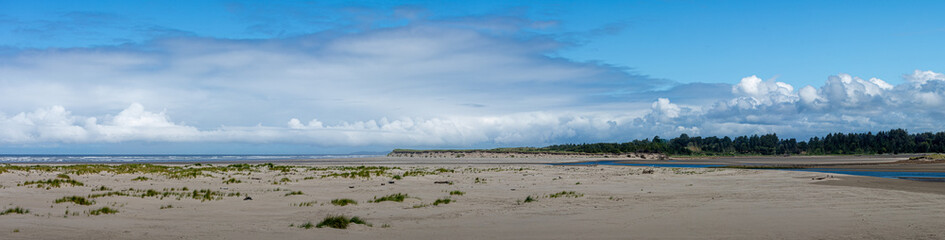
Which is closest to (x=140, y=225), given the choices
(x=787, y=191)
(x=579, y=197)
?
(x=579, y=197)

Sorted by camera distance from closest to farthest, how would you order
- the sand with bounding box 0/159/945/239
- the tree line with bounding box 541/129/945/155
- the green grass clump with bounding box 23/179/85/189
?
the sand with bounding box 0/159/945/239
the green grass clump with bounding box 23/179/85/189
the tree line with bounding box 541/129/945/155

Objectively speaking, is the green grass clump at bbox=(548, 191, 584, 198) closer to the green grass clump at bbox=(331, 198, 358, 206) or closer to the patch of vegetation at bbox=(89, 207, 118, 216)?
the green grass clump at bbox=(331, 198, 358, 206)

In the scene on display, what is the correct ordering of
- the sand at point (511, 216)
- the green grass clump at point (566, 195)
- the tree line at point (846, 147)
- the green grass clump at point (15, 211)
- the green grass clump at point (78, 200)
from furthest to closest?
the tree line at point (846, 147) → the green grass clump at point (566, 195) → the green grass clump at point (78, 200) → the green grass clump at point (15, 211) → the sand at point (511, 216)

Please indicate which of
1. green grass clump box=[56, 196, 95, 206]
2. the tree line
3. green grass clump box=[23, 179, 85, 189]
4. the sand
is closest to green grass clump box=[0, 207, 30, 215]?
the sand

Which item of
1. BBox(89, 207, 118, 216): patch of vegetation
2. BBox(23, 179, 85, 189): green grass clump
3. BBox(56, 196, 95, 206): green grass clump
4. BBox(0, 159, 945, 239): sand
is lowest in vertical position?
BBox(0, 159, 945, 239): sand

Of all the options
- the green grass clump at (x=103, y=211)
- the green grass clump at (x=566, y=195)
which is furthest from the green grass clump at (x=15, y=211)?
Result: the green grass clump at (x=566, y=195)

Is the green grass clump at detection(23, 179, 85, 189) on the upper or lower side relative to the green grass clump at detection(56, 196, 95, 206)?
upper

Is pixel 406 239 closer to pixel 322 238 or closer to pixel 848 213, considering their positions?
pixel 322 238

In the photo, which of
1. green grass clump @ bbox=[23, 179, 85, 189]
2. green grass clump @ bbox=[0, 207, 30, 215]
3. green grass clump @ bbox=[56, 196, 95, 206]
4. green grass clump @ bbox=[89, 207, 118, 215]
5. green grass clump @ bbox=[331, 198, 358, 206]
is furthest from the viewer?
green grass clump @ bbox=[23, 179, 85, 189]

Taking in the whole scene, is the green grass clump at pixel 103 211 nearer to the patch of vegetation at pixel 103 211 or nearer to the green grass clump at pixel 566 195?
the patch of vegetation at pixel 103 211

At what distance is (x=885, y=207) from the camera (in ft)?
64.6

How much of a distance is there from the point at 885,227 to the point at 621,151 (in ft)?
518

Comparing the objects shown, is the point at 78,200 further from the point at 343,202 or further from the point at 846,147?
the point at 846,147

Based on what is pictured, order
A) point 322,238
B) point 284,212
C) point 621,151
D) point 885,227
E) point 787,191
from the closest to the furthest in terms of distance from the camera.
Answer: point 322,238
point 885,227
point 284,212
point 787,191
point 621,151
